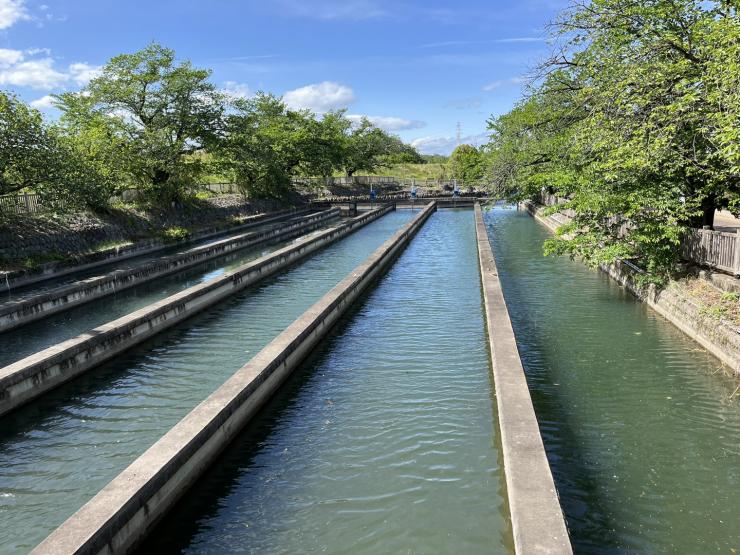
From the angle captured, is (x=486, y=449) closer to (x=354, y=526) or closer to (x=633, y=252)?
(x=354, y=526)

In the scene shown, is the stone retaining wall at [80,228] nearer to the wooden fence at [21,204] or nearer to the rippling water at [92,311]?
the wooden fence at [21,204]

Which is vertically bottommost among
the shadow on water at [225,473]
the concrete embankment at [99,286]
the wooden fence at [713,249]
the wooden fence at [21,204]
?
the shadow on water at [225,473]

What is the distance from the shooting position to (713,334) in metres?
10.4

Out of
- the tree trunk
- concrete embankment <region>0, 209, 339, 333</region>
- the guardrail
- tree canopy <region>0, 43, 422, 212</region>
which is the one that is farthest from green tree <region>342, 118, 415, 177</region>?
the tree trunk

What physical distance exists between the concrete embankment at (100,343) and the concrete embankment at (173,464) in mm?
3870

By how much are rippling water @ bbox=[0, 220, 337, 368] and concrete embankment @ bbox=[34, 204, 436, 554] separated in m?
6.62

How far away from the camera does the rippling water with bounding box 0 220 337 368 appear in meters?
13.1

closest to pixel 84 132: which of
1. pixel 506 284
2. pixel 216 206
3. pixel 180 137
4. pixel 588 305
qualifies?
pixel 180 137

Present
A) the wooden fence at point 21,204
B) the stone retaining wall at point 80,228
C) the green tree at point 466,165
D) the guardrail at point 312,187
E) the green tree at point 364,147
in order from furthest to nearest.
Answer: the green tree at point 364,147
the green tree at point 466,165
the guardrail at point 312,187
the wooden fence at point 21,204
the stone retaining wall at point 80,228

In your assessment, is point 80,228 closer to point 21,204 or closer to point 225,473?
point 21,204

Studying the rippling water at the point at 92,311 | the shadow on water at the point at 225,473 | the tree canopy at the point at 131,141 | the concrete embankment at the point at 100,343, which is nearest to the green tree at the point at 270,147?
the tree canopy at the point at 131,141

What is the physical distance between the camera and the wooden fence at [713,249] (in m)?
11.4

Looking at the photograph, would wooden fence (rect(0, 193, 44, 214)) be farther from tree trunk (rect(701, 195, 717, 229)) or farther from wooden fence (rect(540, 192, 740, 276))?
tree trunk (rect(701, 195, 717, 229))

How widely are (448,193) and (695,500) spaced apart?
59.6 metres
